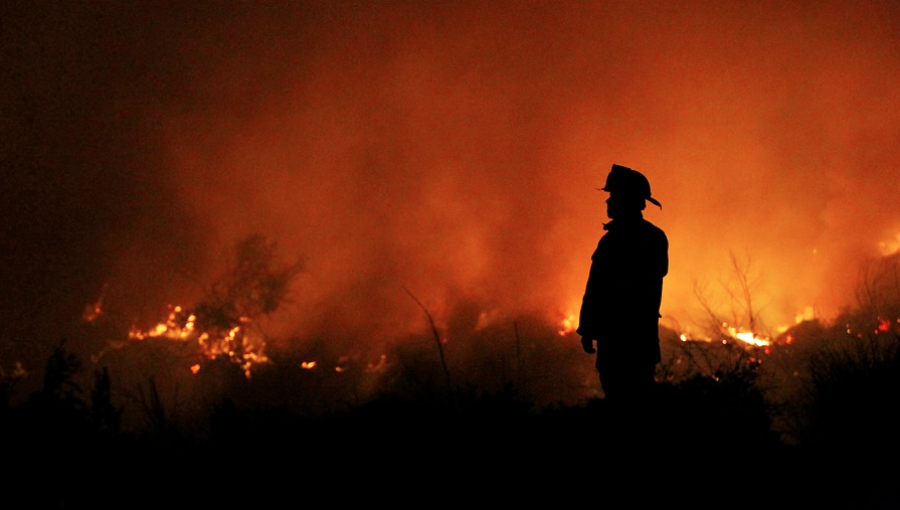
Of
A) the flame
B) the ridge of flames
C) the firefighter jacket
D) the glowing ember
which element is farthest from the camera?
the ridge of flames

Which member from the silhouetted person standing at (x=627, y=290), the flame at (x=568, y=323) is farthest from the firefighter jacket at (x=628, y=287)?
the flame at (x=568, y=323)

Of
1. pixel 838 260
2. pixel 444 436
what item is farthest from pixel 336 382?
pixel 444 436

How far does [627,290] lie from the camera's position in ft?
14.9

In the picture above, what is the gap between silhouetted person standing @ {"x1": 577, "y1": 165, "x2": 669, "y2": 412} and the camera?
14.9ft

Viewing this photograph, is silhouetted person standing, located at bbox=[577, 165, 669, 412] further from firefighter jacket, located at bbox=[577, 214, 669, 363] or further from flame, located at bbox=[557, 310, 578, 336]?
flame, located at bbox=[557, 310, 578, 336]

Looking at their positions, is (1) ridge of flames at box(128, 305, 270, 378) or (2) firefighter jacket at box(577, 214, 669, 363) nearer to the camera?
(2) firefighter jacket at box(577, 214, 669, 363)

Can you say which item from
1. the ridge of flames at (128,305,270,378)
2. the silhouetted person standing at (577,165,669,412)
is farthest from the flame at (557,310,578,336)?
the silhouetted person standing at (577,165,669,412)

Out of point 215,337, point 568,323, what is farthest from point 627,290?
point 215,337

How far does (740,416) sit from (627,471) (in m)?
1.49

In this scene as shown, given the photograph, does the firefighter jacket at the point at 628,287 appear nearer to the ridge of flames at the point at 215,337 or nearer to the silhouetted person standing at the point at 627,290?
the silhouetted person standing at the point at 627,290

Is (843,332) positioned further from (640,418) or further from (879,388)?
(640,418)

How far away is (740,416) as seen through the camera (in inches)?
206

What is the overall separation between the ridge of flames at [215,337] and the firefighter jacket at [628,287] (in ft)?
108

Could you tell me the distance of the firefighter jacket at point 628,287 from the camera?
4.52 meters
